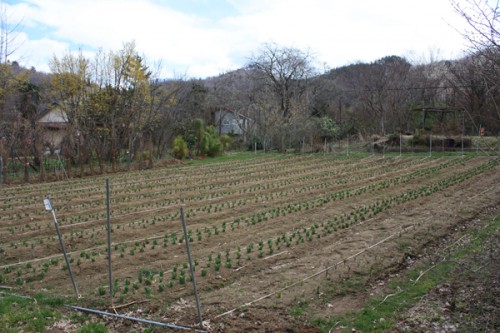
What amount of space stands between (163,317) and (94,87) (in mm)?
25737

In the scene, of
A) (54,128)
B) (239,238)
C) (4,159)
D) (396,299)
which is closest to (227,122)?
(54,128)

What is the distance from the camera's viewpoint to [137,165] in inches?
1033

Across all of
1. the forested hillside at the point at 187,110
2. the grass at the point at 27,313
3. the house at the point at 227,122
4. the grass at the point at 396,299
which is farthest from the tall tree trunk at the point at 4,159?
the house at the point at 227,122

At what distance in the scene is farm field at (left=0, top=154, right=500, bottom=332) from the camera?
20.3ft

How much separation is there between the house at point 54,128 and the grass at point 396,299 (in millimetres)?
20401

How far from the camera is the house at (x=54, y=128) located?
23320 millimetres

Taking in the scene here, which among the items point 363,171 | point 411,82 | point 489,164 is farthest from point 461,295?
point 411,82

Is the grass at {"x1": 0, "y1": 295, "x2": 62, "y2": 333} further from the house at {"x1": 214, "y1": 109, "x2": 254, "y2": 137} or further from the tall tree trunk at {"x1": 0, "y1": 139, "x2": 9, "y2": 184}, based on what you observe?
the house at {"x1": 214, "y1": 109, "x2": 254, "y2": 137}

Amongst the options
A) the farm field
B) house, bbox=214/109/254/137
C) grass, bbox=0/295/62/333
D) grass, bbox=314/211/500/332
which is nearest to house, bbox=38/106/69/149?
the farm field

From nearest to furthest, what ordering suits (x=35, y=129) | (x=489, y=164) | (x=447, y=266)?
(x=447, y=266)
(x=489, y=164)
(x=35, y=129)

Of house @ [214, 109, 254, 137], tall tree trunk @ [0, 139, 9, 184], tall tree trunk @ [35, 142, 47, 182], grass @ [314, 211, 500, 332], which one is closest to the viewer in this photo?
grass @ [314, 211, 500, 332]

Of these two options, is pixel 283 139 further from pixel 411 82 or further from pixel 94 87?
pixel 411 82

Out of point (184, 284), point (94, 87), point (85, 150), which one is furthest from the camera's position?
point (94, 87)

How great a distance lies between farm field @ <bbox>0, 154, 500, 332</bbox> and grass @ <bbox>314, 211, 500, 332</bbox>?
0.26 meters
